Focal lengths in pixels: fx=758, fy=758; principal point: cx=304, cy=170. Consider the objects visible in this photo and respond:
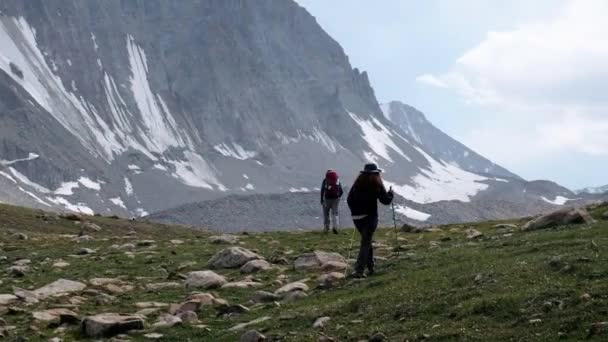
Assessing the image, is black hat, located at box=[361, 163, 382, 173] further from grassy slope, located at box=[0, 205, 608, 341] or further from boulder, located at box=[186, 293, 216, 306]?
boulder, located at box=[186, 293, 216, 306]

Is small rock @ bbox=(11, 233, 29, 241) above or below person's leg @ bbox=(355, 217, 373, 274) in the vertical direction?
above

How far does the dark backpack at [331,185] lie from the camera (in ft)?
131

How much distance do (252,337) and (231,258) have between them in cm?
1288

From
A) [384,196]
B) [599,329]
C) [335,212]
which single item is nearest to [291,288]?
[384,196]

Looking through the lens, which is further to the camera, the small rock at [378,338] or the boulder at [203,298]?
the boulder at [203,298]

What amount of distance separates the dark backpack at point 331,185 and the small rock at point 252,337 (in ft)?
75.0

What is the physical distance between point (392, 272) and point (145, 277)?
32.3ft

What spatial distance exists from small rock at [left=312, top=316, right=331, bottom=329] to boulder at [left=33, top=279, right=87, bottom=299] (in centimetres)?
1039

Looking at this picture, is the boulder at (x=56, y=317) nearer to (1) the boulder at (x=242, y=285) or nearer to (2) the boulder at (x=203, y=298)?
(2) the boulder at (x=203, y=298)

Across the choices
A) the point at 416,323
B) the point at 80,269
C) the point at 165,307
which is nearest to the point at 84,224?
the point at 80,269

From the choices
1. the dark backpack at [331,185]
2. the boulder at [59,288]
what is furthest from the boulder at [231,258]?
the dark backpack at [331,185]

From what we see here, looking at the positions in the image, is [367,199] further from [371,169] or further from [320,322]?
[320,322]

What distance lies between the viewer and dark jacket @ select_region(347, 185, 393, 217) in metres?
24.5

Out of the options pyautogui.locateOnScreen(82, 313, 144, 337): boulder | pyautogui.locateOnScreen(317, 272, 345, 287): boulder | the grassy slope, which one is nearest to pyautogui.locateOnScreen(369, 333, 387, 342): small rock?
the grassy slope
